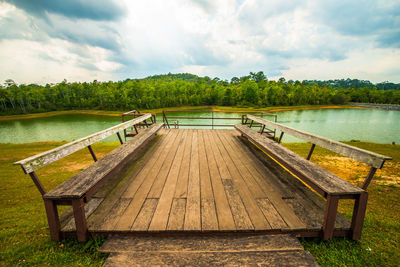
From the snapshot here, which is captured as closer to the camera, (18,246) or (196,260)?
(196,260)

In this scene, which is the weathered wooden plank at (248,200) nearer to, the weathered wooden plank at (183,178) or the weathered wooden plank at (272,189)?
the weathered wooden plank at (272,189)

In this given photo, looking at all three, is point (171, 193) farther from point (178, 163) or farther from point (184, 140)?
point (184, 140)

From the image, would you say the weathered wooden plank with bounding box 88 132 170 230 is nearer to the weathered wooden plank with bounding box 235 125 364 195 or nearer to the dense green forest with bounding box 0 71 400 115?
the weathered wooden plank with bounding box 235 125 364 195

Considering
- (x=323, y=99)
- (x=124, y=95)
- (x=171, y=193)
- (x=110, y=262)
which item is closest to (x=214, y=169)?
(x=171, y=193)

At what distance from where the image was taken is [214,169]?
3486 millimetres

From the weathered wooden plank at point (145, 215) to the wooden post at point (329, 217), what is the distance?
2.03 m

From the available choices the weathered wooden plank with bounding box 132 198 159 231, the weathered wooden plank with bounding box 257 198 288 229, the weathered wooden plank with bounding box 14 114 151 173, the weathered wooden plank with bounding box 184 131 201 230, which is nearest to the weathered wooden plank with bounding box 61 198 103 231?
the weathered wooden plank with bounding box 132 198 159 231

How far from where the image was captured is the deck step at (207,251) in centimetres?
159

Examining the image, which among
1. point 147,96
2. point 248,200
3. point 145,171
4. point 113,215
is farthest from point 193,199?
point 147,96

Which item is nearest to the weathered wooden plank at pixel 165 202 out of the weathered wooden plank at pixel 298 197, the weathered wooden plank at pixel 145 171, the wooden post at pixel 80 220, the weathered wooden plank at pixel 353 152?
the weathered wooden plank at pixel 145 171

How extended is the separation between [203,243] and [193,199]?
2.32 ft

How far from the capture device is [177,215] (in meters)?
2.10

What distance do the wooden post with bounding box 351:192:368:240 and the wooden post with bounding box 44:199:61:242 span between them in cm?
337

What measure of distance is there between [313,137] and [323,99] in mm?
88628
